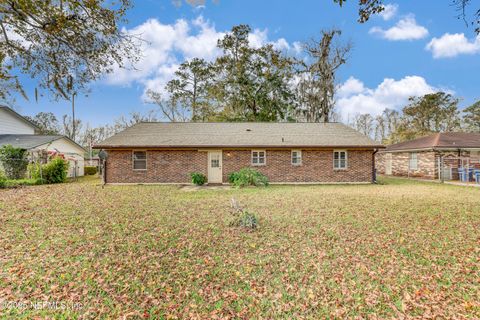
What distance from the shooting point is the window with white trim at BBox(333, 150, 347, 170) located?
1456 centimetres

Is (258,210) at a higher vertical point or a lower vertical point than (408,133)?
lower

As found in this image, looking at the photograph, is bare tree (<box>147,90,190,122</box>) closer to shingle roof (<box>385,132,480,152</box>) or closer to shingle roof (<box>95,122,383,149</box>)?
shingle roof (<box>95,122,383,149</box>)

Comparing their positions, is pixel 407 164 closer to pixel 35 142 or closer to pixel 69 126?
pixel 35 142

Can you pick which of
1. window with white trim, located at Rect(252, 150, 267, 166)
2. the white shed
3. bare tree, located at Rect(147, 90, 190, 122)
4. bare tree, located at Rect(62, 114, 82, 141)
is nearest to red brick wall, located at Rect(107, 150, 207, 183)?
window with white trim, located at Rect(252, 150, 267, 166)

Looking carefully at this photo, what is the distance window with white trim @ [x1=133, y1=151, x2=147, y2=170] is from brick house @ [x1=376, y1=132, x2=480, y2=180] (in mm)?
18842

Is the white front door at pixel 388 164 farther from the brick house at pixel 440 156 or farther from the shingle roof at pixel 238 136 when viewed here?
the shingle roof at pixel 238 136

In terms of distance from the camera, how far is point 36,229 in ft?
18.0

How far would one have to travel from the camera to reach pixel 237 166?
14352 millimetres

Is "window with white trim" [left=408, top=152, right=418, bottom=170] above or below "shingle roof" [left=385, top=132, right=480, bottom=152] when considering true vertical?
below

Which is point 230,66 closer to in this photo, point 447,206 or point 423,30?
point 423,30

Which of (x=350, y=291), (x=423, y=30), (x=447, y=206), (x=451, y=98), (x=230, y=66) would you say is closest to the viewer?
(x=350, y=291)

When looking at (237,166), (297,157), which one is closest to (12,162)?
(237,166)

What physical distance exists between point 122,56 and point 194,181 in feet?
26.1

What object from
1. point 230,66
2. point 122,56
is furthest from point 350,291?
point 230,66
